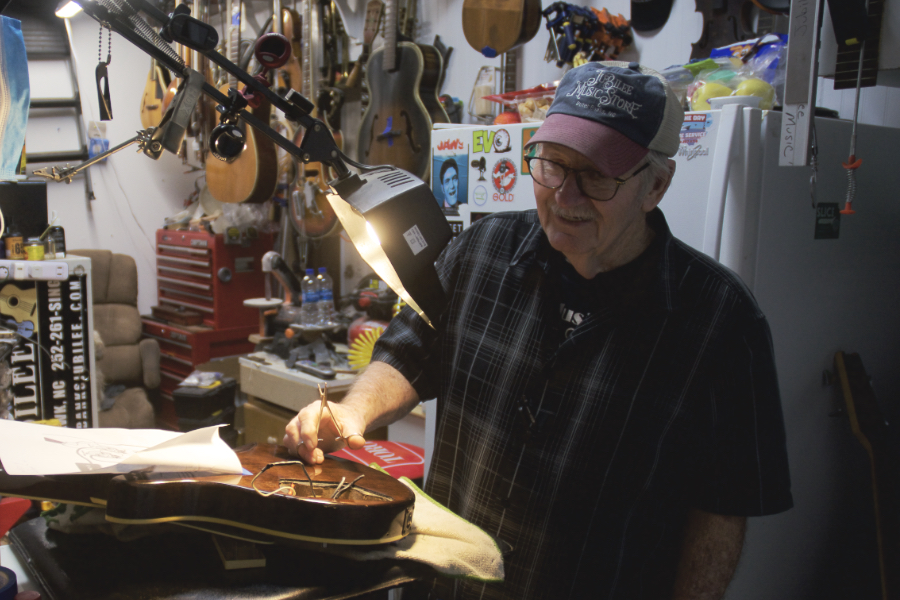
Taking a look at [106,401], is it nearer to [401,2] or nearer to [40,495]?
[401,2]

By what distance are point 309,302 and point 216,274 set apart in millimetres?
890

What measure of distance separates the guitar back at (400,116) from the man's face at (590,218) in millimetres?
1694

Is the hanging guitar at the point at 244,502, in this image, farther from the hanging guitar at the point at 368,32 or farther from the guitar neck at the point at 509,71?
the hanging guitar at the point at 368,32

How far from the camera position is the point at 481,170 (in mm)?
1767

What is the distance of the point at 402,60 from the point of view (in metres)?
2.75

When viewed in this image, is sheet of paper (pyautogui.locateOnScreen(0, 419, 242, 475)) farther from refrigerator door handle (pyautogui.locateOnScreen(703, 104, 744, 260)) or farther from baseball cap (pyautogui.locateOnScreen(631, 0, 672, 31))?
baseball cap (pyautogui.locateOnScreen(631, 0, 672, 31))

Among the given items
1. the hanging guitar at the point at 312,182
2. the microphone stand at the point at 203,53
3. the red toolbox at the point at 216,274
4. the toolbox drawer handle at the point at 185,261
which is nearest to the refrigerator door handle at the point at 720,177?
the microphone stand at the point at 203,53

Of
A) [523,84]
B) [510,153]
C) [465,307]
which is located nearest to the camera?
[465,307]

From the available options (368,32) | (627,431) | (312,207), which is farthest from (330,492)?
(368,32)

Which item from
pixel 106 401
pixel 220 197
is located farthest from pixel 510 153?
pixel 106 401

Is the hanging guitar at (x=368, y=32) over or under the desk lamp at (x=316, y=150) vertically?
over

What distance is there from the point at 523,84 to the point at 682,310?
1855 mm

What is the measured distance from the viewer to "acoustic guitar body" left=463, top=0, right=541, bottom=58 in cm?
220

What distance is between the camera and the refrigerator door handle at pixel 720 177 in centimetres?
126
